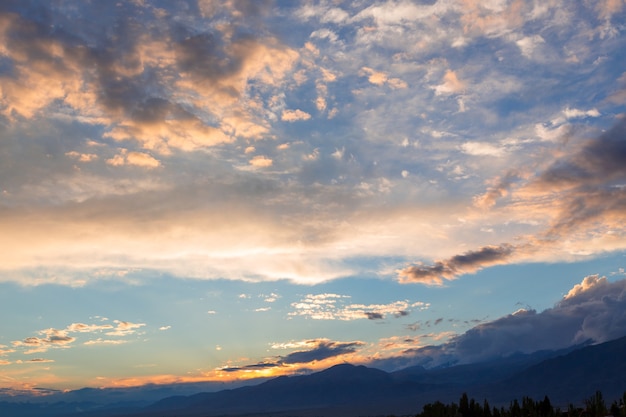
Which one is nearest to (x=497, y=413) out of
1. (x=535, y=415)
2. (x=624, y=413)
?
(x=535, y=415)

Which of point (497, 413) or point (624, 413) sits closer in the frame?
point (624, 413)

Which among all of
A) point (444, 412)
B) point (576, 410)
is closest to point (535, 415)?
point (576, 410)

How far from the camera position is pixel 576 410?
1398 inches

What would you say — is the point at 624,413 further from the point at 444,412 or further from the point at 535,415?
the point at 444,412

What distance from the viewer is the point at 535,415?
36500 millimetres

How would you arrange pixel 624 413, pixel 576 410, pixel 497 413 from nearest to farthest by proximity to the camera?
pixel 624 413 < pixel 576 410 < pixel 497 413

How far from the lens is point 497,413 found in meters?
39.1

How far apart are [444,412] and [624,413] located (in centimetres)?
1227

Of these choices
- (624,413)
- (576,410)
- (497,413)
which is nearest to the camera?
(624,413)

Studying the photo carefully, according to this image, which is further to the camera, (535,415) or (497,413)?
(497,413)

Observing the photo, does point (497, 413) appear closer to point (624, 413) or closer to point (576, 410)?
point (576, 410)

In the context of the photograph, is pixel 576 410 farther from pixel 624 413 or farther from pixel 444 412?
pixel 444 412

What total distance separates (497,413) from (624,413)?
397 inches

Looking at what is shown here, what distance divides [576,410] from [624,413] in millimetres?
5437
